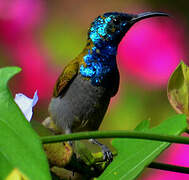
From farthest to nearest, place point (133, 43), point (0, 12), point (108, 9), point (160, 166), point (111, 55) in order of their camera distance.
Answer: point (108, 9), point (0, 12), point (133, 43), point (111, 55), point (160, 166)

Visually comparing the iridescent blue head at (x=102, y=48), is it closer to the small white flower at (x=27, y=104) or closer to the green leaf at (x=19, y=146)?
the small white flower at (x=27, y=104)

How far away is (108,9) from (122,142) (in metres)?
1.90

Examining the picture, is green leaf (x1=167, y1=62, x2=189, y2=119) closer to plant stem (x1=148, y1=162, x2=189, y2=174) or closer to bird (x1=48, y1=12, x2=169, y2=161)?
plant stem (x1=148, y1=162, x2=189, y2=174)

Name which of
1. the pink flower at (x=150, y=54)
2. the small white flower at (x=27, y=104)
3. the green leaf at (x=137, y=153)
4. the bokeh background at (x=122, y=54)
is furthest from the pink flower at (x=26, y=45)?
the green leaf at (x=137, y=153)

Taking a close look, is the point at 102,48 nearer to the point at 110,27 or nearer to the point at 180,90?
the point at 110,27

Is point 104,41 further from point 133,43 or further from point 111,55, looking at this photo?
point 133,43

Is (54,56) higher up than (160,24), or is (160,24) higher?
(160,24)

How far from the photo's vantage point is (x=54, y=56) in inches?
80.9

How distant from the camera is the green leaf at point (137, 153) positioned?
43cm

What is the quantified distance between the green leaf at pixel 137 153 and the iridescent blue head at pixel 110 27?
646 mm

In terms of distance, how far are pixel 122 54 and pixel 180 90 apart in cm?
146

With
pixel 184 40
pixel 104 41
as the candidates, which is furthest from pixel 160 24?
pixel 104 41

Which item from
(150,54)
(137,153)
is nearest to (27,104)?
(137,153)

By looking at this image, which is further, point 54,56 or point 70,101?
point 54,56
